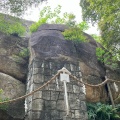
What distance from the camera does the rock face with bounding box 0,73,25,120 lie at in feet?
17.4

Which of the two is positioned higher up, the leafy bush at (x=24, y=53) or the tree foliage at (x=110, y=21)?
the tree foliage at (x=110, y=21)

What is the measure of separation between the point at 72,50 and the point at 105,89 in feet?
7.10

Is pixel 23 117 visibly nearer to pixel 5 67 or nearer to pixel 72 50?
pixel 5 67

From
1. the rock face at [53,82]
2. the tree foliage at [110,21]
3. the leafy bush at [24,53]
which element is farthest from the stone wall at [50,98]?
→ the tree foliage at [110,21]

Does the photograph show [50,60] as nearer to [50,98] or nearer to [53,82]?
[53,82]

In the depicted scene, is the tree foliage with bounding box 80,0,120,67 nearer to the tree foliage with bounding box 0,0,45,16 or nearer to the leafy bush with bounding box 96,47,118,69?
the leafy bush with bounding box 96,47,118,69

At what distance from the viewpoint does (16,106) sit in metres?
5.51

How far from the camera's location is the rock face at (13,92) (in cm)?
530

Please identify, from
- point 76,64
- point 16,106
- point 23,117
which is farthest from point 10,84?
point 76,64

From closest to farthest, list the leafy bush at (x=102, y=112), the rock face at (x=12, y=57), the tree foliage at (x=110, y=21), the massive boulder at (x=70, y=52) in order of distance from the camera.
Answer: the leafy bush at (x=102, y=112)
the massive boulder at (x=70, y=52)
the rock face at (x=12, y=57)
the tree foliage at (x=110, y=21)

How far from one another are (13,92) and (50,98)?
148 centimetres

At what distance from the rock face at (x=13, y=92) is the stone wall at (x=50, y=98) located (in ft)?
1.23

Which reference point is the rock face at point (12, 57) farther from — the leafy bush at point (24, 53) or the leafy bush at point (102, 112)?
the leafy bush at point (102, 112)

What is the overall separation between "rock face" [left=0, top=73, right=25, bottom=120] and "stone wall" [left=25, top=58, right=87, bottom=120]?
1.23ft
